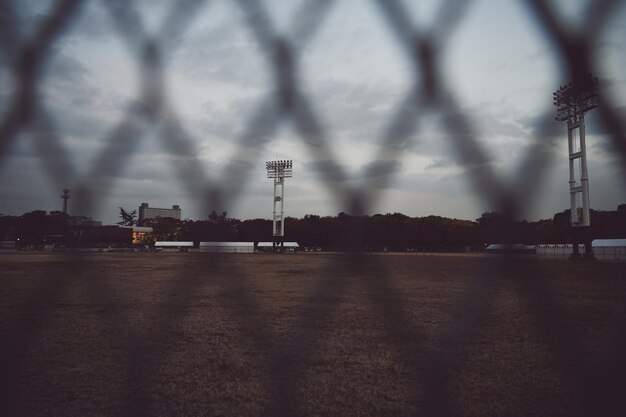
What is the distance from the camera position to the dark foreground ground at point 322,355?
9.50ft

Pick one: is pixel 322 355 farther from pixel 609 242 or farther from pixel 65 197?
pixel 609 242

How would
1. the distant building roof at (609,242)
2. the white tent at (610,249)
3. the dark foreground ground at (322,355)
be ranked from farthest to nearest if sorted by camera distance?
the distant building roof at (609,242), the white tent at (610,249), the dark foreground ground at (322,355)

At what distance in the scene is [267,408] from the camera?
3.75 metres

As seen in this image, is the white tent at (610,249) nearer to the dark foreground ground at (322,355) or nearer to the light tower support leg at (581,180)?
the light tower support leg at (581,180)

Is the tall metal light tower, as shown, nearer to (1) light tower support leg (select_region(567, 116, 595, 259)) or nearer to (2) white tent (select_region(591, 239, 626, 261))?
(1) light tower support leg (select_region(567, 116, 595, 259))

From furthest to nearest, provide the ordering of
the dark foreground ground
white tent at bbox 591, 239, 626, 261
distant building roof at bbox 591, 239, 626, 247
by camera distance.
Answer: distant building roof at bbox 591, 239, 626, 247
white tent at bbox 591, 239, 626, 261
the dark foreground ground

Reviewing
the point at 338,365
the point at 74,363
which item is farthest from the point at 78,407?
the point at 338,365

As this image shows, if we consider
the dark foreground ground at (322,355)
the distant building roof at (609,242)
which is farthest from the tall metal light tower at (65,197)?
the distant building roof at (609,242)

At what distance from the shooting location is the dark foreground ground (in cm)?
290

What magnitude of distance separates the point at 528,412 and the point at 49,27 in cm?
422

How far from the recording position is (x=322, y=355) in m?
5.50

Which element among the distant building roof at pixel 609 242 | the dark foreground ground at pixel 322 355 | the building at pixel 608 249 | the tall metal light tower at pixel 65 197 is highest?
the tall metal light tower at pixel 65 197

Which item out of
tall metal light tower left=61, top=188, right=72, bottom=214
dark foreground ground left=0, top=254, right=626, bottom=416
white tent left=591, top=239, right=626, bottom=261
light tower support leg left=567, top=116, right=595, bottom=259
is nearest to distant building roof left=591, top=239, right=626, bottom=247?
white tent left=591, top=239, right=626, bottom=261

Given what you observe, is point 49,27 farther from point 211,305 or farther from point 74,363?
point 211,305
